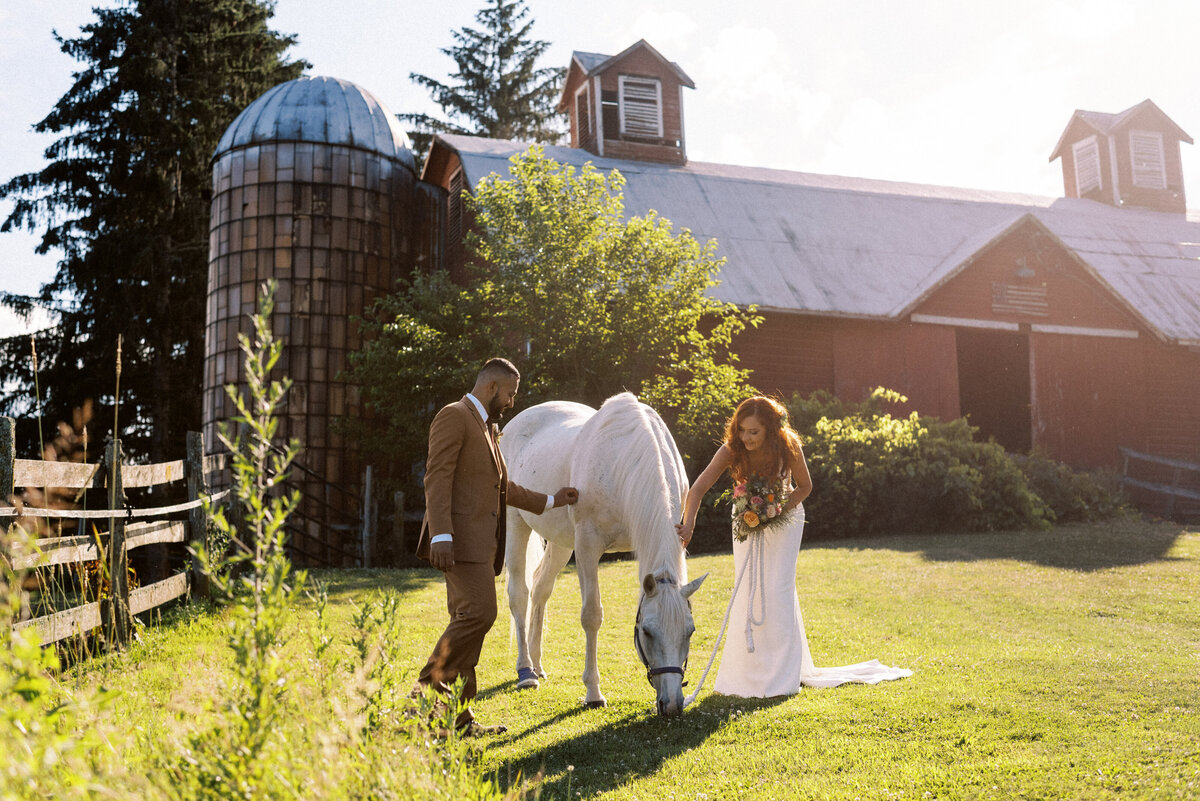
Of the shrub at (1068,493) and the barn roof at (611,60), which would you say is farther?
the barn roof at (611,60)

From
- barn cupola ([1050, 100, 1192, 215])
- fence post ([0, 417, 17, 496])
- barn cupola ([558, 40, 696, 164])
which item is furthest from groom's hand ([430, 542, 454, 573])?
barn cupola ([1050, 100, 1192, 215])

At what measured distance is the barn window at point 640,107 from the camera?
74.6 feet

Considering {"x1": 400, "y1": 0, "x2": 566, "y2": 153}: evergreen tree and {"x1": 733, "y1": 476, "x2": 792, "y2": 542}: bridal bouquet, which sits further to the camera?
{"x1": 400, "y1": 0, "x2": 566, "y2": 153}: evergreen tree

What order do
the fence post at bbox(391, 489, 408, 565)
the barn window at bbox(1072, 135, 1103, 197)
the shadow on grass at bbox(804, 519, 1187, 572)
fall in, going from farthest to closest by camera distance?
the barn window at bbox(1072, 135, 1103, 197) < the fence post at bbox(391, 489, 408, 565) < the shadow on grass at bbox(804, 519, 1187, 572)

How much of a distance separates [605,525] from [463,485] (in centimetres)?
121

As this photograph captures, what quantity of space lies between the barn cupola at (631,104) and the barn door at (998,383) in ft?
26.4

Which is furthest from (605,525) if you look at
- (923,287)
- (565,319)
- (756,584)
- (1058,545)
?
(923,287)

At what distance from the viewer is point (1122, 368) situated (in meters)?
20.1

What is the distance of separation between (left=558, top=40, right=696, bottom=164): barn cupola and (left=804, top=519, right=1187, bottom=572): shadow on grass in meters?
12.3

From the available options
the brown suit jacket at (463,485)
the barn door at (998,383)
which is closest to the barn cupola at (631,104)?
the barn door at (998,383)

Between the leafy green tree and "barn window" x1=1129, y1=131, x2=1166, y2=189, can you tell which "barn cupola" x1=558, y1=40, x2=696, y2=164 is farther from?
"barn window" x1=1129, y1=131, x2=1166, y2=189

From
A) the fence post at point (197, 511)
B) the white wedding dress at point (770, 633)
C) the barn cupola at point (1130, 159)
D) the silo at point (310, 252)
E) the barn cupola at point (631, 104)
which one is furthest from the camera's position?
the barn cupola at point (1130, 159)

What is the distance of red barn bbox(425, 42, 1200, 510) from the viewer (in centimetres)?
1825

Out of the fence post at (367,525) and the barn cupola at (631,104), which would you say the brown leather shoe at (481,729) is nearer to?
the fence post at (367,525)
